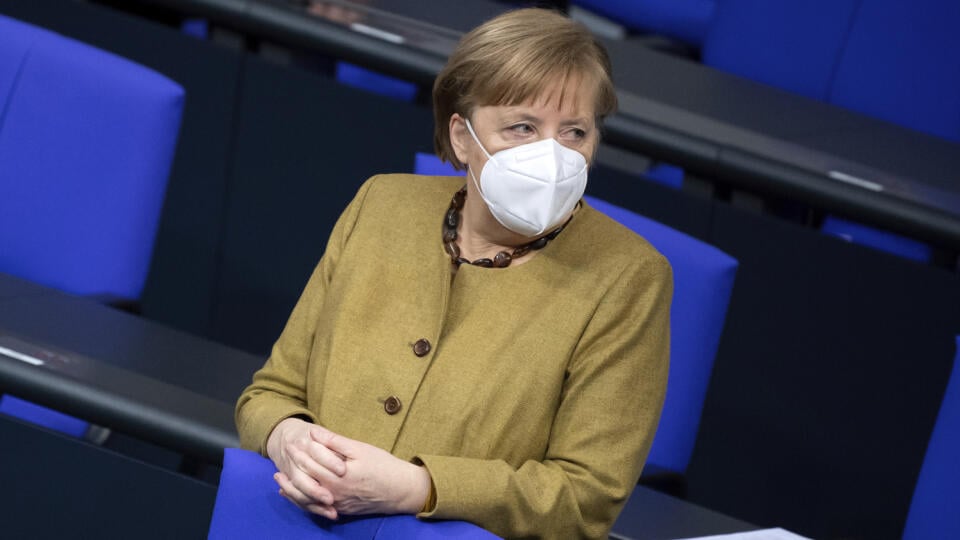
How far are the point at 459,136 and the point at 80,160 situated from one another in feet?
A: 2.87

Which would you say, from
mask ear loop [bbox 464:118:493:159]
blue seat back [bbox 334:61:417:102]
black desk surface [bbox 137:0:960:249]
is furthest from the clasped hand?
blue seat back [bbox 334:61:417:102]

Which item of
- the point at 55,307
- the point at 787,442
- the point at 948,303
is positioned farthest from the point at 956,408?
the point at 55,307

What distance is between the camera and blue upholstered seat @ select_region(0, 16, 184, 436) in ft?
7.70

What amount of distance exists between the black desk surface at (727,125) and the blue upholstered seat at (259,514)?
134 cm

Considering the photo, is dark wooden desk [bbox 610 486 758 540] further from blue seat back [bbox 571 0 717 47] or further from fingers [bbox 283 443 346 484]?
blue seat back [bbox 571 0 717 47]

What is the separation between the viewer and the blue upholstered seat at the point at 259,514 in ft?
5.23

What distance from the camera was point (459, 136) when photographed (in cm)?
177

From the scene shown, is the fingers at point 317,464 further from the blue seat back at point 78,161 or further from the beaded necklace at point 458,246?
the blue seat back at point 78,161

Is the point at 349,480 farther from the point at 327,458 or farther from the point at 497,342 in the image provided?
the point at 497,342

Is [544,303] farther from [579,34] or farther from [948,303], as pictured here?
[948,303]

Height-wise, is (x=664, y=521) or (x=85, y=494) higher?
(x=664, y=521)

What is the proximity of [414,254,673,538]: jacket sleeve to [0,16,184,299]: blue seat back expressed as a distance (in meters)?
0.96

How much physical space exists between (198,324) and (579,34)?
1.75m

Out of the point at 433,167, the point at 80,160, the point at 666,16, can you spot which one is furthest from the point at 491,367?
the point at 666,16
